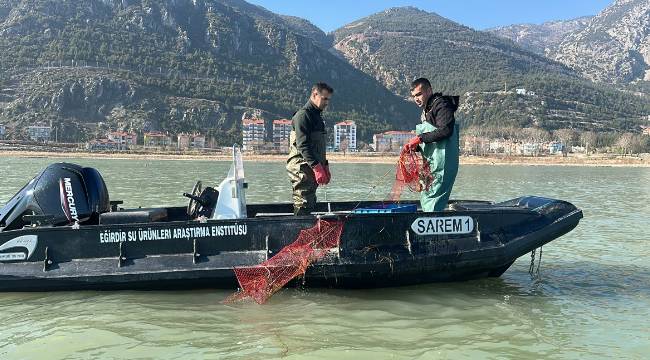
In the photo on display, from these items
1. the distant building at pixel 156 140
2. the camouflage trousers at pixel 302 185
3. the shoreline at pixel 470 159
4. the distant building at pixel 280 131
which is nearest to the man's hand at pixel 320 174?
the camouflage trousers at pixel 302 185

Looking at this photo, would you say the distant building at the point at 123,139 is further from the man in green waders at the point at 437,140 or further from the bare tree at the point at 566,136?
the man in green waders at the point at 437,140

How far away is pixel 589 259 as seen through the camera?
31.1 ft

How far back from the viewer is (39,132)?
11944 cm

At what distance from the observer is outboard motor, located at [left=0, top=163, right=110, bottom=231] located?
7008 millimetres

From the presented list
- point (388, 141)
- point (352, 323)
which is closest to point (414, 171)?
point (352, 323)

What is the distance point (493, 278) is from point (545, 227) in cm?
109

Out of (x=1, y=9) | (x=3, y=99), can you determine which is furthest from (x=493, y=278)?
(x=1, y=9)

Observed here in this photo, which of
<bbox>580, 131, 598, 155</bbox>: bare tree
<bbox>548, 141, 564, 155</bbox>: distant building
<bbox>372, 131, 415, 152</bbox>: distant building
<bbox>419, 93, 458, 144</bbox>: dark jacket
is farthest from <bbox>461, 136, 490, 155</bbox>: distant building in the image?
<bbox>419, 93, 458, 144</bbox>: dark jacket

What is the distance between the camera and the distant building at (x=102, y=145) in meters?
114

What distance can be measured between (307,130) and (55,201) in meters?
3.17

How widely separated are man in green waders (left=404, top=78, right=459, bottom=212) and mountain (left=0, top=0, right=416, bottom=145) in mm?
131594

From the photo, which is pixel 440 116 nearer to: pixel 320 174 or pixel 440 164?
pixel 440 164

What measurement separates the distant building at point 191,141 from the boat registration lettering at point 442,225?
124 m

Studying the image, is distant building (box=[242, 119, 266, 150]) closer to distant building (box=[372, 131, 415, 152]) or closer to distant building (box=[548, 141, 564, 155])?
distant building (box=[372, 131, 415, 152])
